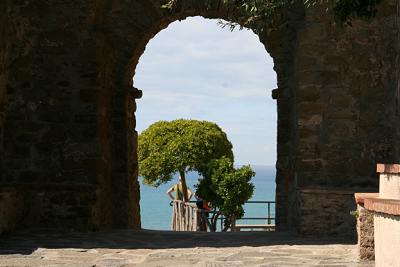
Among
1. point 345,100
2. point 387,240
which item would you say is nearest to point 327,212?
point 345,100

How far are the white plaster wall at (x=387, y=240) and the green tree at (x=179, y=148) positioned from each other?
15.6m

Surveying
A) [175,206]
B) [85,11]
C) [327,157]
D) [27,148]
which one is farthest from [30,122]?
[175,206]

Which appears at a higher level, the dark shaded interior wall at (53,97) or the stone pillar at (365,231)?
the dark shaded interior wall at (53,97)

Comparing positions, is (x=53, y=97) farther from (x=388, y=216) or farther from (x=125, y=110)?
(x=388, y=216)

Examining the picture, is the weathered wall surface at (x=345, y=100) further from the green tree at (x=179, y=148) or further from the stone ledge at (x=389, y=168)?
the green tree at (x=179, y=148)

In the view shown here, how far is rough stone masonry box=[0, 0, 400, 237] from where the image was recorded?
8.80 m

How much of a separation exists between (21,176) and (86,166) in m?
0.88

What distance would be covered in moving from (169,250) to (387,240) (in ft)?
11.5

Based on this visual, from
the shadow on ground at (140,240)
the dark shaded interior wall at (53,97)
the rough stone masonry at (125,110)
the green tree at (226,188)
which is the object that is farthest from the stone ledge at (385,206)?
the green tree at (226,188)

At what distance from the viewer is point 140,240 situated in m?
8.42

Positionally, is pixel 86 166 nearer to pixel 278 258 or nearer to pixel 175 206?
pixel 278 258

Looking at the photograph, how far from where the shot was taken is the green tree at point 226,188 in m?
18.8

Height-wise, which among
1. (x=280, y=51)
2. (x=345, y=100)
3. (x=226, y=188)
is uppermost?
(x=280, y=51)

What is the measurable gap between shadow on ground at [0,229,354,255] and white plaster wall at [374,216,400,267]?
3.45 m
